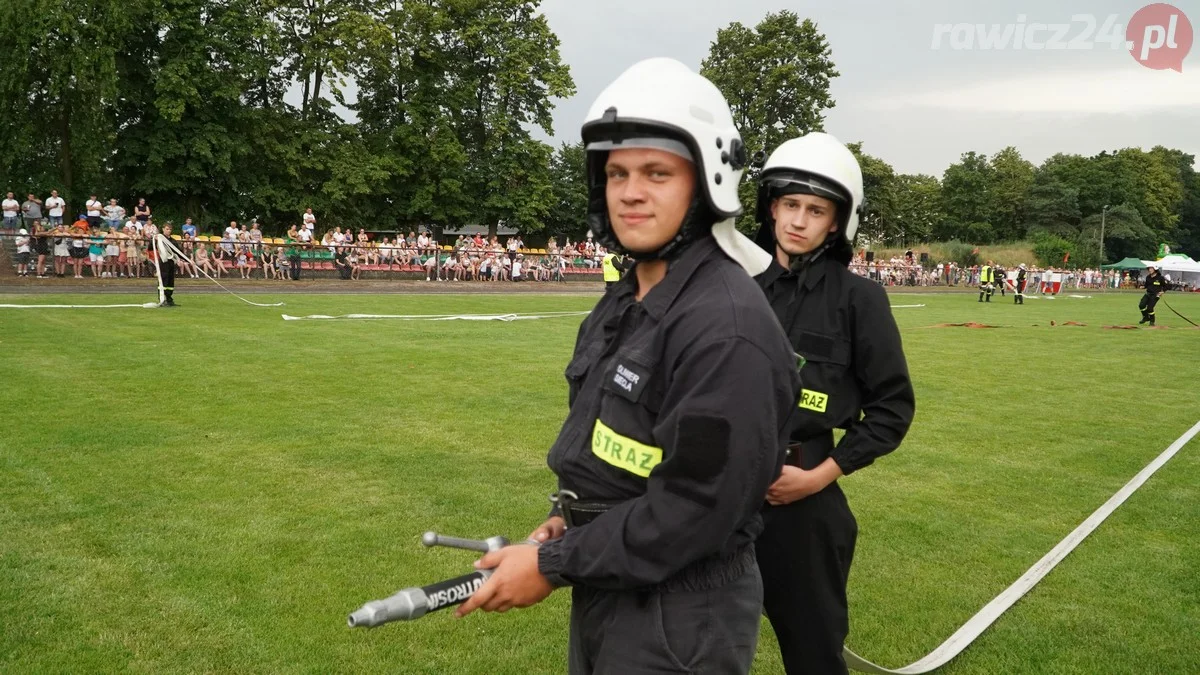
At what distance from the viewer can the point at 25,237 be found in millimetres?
23797

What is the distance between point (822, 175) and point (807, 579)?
1.38 m

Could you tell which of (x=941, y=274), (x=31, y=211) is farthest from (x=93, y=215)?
(x=941, y=274)

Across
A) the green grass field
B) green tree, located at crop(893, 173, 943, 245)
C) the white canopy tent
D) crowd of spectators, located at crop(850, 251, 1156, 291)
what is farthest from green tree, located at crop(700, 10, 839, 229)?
the green grass field

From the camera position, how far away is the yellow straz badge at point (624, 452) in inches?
69.0

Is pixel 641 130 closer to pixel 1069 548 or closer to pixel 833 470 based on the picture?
pixel 833 470

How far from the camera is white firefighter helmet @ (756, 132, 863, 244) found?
2949 mm

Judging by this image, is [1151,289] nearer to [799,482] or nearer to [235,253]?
[799,482]

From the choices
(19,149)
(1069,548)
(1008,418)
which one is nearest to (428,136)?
(19,149)

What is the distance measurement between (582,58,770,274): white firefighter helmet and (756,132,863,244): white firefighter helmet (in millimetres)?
1056

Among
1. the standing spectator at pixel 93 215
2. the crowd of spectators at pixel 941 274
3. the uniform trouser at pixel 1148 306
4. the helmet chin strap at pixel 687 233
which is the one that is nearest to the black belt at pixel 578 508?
the helmet chin strap at pixel 687 233

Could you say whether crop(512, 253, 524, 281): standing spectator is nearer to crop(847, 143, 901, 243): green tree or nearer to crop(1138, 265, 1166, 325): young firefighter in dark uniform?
crop(1138, 265, 1166, 325): young firefighter in dark uniform

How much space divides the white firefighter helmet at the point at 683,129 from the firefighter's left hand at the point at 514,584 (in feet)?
2.44

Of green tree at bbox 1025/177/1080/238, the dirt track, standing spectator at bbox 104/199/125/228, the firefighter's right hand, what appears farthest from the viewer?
green tree at bbox 1025/177/1080/238

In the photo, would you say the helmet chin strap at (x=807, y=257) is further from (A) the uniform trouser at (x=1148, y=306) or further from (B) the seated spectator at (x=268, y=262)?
(B) the seated spectator at (x=268, y=262)
